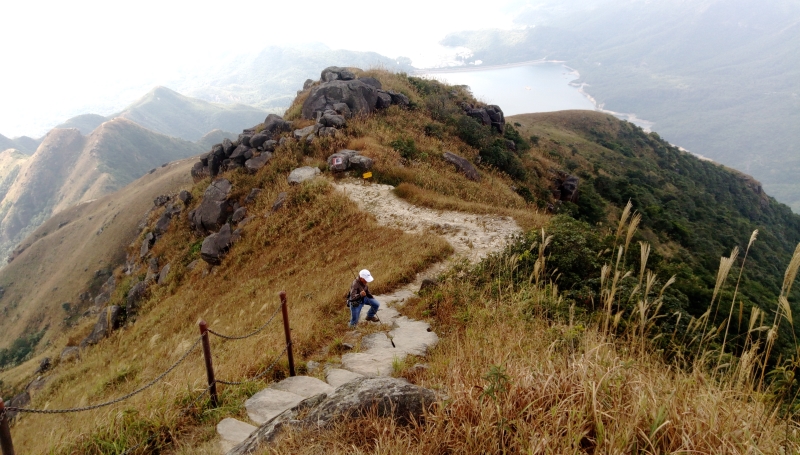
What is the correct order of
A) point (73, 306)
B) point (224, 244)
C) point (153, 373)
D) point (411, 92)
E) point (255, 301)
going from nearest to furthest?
point (153, 373) → point (255, 301) → point (224, 244) → point (411, 92) → point (73, 306)

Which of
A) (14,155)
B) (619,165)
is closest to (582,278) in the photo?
(619,165)

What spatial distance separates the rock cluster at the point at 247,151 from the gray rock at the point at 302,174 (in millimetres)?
2809

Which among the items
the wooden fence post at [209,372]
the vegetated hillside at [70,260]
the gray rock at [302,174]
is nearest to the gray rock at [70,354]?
the gray rock at [302,174]

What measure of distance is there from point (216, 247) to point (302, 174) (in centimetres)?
498

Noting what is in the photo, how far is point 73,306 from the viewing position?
146ft

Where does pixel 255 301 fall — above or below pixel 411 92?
below

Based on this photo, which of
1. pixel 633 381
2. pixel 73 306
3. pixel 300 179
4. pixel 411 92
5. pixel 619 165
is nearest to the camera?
pixel 633 381

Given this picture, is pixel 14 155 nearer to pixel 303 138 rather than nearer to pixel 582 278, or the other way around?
pixel 303 138

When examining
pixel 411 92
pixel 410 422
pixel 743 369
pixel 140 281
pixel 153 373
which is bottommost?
pixel 140 281

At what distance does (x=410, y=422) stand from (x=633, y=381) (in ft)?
6.10

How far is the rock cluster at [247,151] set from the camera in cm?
2206

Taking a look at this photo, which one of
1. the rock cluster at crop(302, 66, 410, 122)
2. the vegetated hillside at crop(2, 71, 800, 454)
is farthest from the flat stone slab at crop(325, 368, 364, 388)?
the rock cluster at crop(302, 66, 410, 122)

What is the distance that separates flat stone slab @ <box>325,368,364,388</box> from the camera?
636 centimetres

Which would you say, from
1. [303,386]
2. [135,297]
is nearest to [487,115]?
[135,297]
